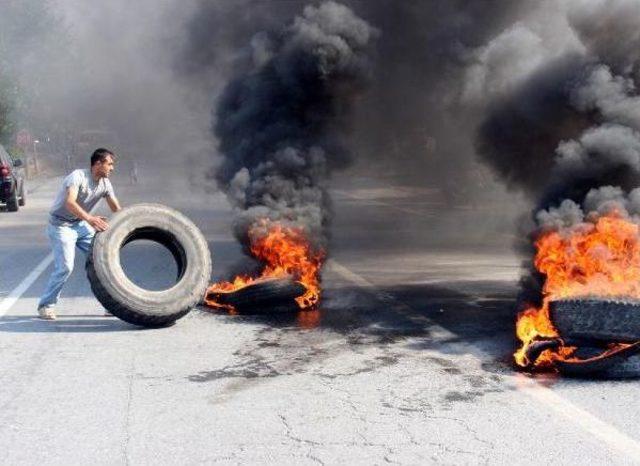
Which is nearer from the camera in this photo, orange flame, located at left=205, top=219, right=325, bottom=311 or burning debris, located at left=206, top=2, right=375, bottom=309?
orange flame, located at left=205, top=219, right=325, bottom=311

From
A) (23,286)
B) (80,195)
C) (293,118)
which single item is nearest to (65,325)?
(80,195)

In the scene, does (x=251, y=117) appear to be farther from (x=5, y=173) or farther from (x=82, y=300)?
(x=5, y=173)

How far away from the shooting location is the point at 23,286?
972cm

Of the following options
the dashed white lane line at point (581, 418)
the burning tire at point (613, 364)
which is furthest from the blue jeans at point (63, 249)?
the burning tire at point (613, 364)

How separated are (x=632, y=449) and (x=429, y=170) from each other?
70.4 feet

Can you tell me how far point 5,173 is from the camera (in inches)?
816

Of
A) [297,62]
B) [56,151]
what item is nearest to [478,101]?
[297,62]

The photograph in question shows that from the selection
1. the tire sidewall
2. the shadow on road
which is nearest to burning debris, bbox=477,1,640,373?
the tire sidewall

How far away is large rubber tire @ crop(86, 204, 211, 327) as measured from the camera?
727 cm

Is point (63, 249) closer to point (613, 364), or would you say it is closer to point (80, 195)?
point (80, 195)

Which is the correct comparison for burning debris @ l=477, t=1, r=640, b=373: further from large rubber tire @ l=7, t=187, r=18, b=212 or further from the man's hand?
large rubber tire @ l=7, t=187, r=18, b=212

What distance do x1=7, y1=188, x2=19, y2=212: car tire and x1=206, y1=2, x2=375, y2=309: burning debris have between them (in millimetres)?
11022

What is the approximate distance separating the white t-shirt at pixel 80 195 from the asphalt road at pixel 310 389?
0.92 metres

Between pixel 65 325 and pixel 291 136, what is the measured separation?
12.1 feet
